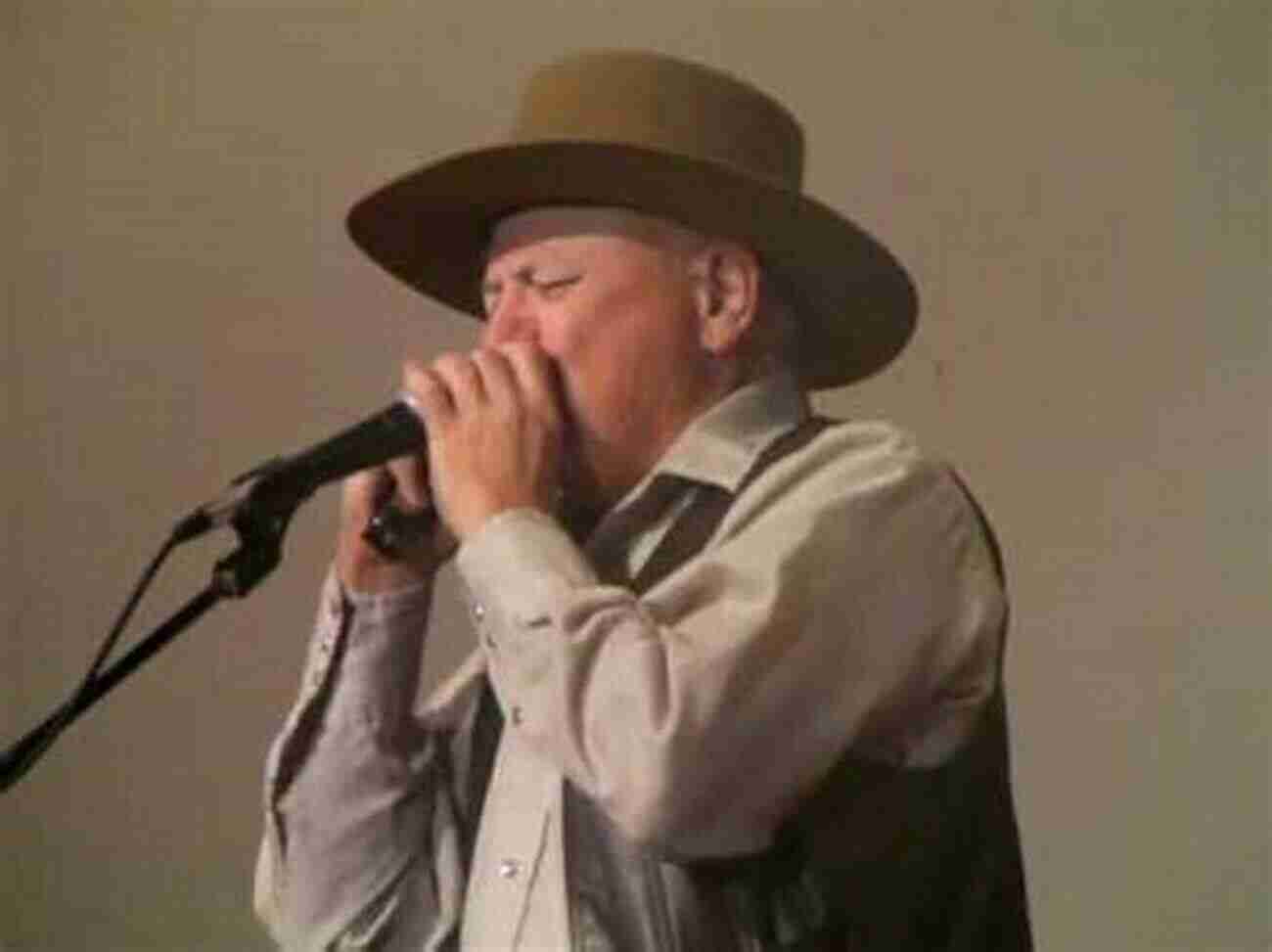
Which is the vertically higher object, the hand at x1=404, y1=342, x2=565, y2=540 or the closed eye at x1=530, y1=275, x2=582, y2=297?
the closed eye at x1=530, y1=275, x2=582, y2=297

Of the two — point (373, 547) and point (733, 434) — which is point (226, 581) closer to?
point (373, 547)

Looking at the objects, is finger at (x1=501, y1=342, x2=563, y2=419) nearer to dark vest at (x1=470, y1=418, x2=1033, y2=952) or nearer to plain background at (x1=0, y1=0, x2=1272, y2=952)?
dark vest at (x1=470, y1=418, x2=1033, y2=952)

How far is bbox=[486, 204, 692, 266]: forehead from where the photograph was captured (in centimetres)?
98

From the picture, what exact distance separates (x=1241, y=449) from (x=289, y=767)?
0.86 m

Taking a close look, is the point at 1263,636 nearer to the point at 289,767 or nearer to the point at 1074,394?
the point at 1074,394

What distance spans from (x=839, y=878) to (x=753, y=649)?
121 mm

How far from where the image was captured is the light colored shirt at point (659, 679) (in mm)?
789

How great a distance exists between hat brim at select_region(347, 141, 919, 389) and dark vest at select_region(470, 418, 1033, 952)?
259 mm

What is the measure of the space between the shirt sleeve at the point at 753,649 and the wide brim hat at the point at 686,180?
0.15 m

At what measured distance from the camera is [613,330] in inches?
37.3

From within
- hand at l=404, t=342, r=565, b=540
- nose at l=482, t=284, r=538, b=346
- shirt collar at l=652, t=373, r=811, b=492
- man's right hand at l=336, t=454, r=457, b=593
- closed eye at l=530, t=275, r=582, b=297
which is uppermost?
closed eye at l=530, t=275, r=582, b=297

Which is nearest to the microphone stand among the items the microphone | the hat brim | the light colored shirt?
the microphone

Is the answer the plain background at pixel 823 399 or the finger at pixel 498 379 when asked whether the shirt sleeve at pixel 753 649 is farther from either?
the plain background at pixel 823 399

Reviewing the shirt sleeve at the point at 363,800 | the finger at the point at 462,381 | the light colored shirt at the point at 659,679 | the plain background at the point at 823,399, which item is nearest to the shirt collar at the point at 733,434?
the light colored shirt at the point at 659,679
